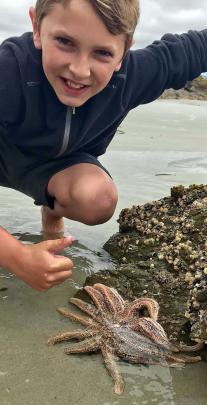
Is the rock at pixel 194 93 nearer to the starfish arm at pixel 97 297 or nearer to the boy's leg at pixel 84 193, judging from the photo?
the boy's leg at pixel 84 193

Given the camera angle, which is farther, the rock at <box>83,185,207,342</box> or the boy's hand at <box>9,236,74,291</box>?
the rock at <box>83,185,207,342</box>

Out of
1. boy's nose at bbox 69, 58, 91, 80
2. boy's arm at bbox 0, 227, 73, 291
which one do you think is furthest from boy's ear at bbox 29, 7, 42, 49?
boy's arm at bbox 0, 227, 73, 291

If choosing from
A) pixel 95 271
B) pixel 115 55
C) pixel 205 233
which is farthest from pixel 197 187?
pixel 115 55

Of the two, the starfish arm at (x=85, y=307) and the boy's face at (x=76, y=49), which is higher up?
the boy's face at (x=76, y=49)

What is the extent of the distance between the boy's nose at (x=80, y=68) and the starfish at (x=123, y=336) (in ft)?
4.05

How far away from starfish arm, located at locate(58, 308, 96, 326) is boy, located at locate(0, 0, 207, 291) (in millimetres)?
227

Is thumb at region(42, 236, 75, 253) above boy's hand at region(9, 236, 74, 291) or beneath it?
above

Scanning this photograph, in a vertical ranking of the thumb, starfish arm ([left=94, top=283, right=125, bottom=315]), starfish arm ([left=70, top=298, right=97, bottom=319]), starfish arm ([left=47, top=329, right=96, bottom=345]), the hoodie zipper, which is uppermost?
the hoodie zipper

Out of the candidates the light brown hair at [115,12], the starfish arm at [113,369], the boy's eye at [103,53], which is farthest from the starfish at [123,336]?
the light brown hair at [115,12]

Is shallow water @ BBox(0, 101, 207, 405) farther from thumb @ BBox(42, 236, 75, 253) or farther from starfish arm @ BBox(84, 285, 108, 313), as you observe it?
thumb @ BBox(42, 236, 75, 253)

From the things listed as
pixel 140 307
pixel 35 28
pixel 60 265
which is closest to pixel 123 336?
pixel 140 307

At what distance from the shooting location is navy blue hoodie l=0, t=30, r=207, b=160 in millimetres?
3303

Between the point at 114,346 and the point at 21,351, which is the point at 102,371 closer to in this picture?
the point at 114,346

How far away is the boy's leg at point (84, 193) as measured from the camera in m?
3.67
